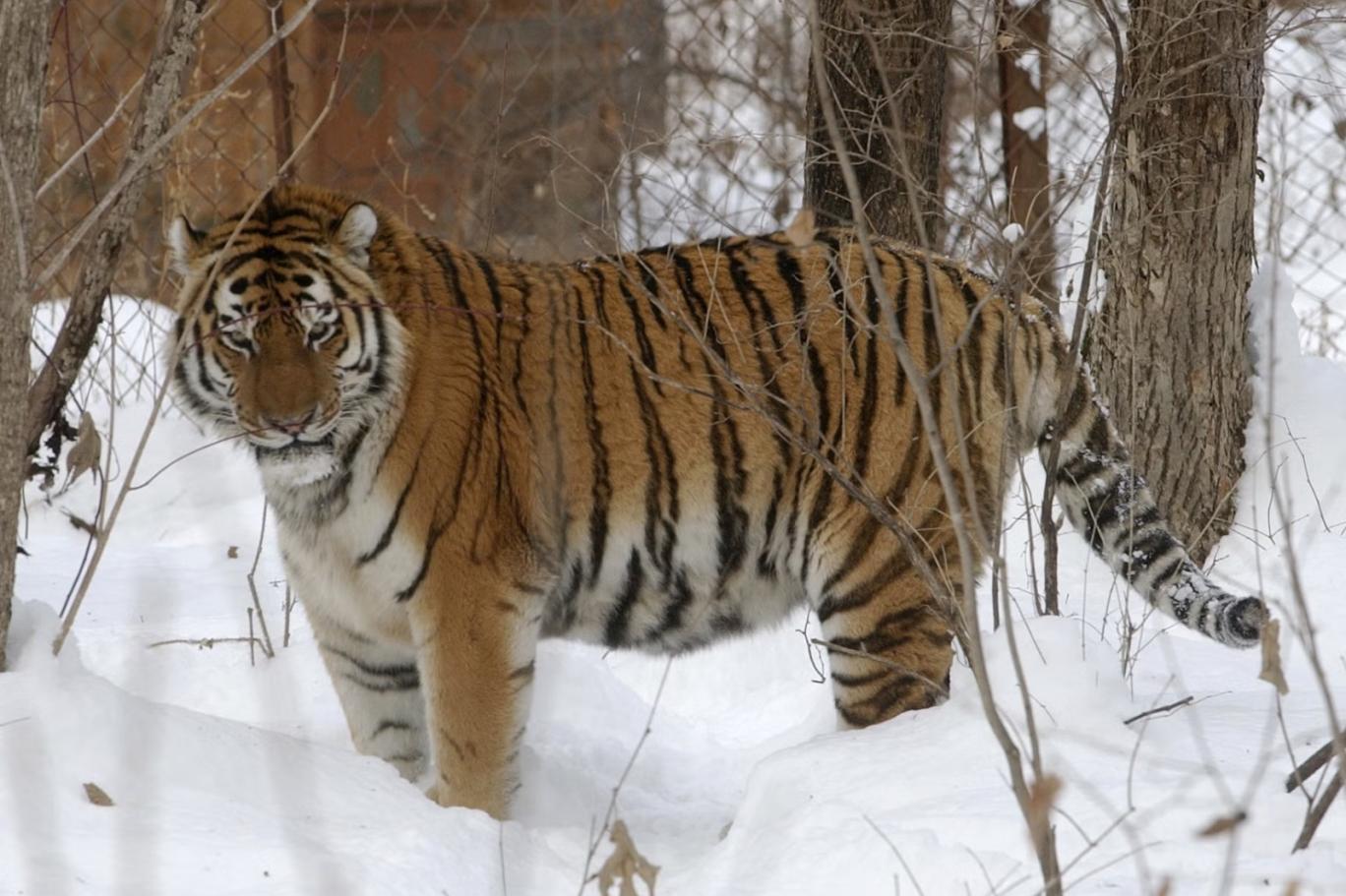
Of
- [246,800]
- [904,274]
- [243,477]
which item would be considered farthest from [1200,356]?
[243,477]

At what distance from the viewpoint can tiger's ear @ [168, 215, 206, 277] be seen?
3.62 meters

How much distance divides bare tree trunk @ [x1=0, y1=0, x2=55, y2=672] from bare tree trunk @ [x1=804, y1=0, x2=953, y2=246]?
2081 mm

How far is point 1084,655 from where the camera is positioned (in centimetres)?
340

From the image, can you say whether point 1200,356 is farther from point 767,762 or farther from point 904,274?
point 767,762

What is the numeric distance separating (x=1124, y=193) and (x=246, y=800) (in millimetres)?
2911

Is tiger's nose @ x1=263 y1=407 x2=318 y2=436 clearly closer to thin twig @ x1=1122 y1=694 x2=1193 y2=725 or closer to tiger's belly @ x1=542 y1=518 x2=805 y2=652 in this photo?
tiger's belly @ x1=542 y1=518 x2=805 y2=652

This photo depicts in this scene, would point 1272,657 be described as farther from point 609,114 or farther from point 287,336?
point 609,114

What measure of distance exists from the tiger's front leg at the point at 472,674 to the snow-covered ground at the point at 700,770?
184 millimetres

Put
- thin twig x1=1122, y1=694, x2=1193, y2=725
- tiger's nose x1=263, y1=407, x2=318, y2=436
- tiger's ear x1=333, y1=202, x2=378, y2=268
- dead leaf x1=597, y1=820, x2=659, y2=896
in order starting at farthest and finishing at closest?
tiger's ear x1=333, y1=202, x2=378, y2=268 < tiger's nose x1=263, y1=407, x2=318, y2=436 < thin twig x1=1122, y1=694, x2=1193, y2=725 < dead leaf x1=597, y1=820, x2=659, y2=896

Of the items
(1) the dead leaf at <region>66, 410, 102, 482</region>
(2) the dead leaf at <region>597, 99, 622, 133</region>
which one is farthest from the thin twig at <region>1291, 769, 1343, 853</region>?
(2) the dead leaf at <region>597, 99, 622, 133</region>

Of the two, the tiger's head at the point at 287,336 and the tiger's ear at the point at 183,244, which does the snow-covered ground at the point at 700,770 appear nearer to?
the tiger's head at the point at 287,336

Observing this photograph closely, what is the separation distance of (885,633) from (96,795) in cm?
169

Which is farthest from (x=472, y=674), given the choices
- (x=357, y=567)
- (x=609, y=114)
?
(x=609, y=114)

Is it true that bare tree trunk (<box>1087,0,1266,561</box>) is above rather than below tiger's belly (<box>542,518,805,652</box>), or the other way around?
above
